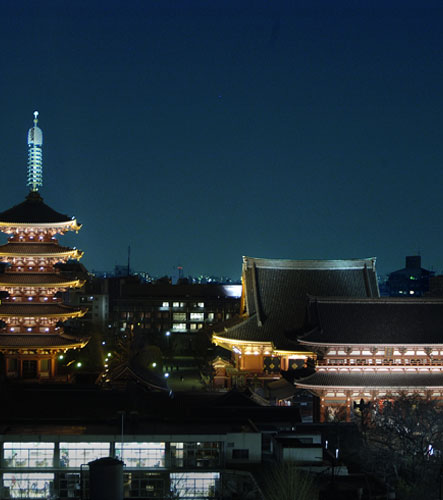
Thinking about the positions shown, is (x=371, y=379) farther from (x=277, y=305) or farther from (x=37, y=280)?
(x=37, y=280)

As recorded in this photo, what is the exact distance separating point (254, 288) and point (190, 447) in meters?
27.5

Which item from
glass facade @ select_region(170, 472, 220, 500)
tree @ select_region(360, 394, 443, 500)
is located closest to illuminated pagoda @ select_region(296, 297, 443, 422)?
tree @ select_region(360, 394, 443, 500)

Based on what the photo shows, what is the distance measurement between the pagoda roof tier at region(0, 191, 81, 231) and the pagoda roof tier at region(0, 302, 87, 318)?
6.05m

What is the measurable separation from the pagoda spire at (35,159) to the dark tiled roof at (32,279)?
7.78m

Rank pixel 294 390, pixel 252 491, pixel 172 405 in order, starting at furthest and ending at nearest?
pixel 294 390
pixel 172 405
pixel 252 491

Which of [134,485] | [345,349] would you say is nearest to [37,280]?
[345,349]

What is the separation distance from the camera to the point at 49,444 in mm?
33312

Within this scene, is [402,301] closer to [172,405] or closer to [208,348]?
[172,405]

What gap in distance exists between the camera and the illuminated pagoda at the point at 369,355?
44406 millimetres

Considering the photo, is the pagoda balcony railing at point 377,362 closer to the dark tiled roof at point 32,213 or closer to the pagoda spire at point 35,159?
the dark tiled roof at point 32,213

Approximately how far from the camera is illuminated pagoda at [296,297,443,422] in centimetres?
4441

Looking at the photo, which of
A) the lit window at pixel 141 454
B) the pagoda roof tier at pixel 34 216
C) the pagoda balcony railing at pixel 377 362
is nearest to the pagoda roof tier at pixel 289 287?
the pagoda balcony railing at pixel 377 362

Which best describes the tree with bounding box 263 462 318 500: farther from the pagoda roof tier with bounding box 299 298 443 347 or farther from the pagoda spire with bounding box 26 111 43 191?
the pagoda spire with bounding box 26 111 43 191

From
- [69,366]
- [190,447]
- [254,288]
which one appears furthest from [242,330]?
[190,447]
